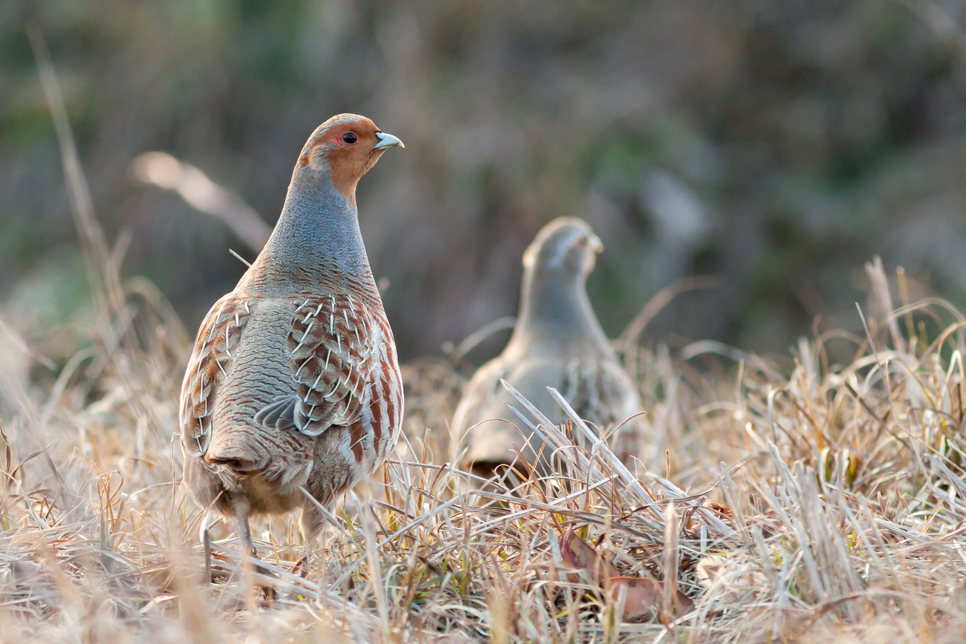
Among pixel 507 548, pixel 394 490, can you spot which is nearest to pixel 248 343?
pixel 394 490

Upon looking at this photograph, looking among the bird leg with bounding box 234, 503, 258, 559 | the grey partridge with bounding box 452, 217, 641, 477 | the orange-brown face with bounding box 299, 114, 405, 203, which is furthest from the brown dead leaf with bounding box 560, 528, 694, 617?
the orange-brown face with bounding box 299, 114, 405, 203

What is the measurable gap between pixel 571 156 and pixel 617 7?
7.75ft

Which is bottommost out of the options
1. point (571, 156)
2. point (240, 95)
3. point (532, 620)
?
point (532, 620)

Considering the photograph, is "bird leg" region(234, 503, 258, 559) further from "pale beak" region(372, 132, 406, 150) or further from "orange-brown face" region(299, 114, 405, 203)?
"pale beak" region(372, 132, 406, 150)

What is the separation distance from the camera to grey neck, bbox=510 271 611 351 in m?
4.11

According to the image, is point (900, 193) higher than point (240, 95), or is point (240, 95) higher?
point (240, 95)

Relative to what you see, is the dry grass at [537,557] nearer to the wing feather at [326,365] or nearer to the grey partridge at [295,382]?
the grey partridge at [295,382]

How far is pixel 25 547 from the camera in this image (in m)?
2.28

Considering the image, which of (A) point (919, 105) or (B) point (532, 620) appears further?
(A) point (919, 105)

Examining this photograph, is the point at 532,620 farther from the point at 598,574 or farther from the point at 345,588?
the point at 345,588

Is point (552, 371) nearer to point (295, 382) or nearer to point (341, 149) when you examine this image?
point (341, 149)

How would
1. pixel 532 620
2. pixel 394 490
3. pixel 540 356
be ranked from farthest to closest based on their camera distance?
pixel 540 356 → pixel 394 490 → pixel 532 620

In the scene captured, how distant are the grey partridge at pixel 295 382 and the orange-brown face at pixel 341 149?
86mm

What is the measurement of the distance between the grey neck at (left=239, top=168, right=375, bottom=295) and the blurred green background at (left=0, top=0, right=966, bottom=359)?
15.9ft
